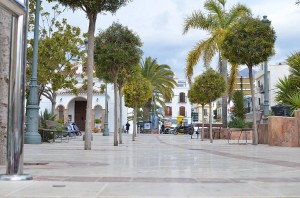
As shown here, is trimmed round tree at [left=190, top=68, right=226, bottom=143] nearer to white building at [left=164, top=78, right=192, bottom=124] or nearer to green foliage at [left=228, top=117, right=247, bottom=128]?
green foliage at [left=228, top=117, right=247, bottom=128]

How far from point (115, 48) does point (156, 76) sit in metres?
32.5

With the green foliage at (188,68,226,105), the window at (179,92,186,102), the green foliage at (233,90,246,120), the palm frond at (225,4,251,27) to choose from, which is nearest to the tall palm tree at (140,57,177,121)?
the green foliage at (233,90,246,120)

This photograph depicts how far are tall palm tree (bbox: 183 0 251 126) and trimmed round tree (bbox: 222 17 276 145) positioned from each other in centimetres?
1078

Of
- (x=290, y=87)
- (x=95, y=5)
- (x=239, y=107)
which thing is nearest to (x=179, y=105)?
(x=239, y=107)

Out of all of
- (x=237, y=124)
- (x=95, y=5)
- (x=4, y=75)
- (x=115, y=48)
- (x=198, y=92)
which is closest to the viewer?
(x=4, y=75)

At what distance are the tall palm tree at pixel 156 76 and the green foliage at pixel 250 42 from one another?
97.4 ft

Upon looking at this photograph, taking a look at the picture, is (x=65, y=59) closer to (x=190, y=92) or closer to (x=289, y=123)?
Answer: (x=190, y=92)

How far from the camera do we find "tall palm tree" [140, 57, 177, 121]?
48.1 m

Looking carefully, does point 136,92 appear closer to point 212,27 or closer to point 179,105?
point 212,27

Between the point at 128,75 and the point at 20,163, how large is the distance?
46.7 feet

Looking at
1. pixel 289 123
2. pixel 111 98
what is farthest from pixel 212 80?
pixel 111 98

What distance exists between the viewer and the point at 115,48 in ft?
54.2

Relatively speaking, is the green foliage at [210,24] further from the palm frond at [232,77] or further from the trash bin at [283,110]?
the trash bin at [283,110]

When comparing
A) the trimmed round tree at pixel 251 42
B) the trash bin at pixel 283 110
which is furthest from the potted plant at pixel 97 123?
the trash bin at pixel 283 110
